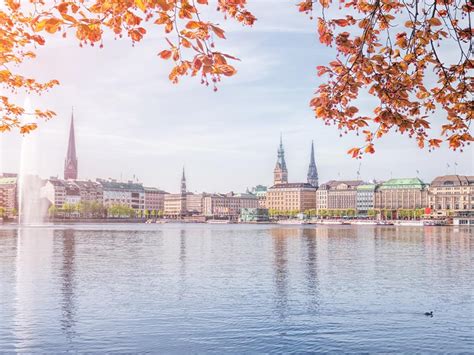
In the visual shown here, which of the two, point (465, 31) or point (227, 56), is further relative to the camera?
point (465, 31)

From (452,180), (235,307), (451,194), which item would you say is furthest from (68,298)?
(452,180)

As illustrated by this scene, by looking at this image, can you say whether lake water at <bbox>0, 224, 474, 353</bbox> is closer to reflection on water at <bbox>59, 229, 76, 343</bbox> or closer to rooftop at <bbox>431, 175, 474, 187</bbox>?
reflection on water at <bbox>59, 229, 76, 343</bbox>

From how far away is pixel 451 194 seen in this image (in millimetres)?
190000

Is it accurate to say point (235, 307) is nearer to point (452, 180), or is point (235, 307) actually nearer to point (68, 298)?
point (68, 298)

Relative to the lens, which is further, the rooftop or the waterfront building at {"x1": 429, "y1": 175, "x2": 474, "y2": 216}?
the rooftop

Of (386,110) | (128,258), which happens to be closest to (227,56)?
(386,110)

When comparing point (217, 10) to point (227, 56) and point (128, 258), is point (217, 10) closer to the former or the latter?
point (227, 56)

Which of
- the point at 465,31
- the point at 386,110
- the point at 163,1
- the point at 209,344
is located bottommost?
the point at 209,344

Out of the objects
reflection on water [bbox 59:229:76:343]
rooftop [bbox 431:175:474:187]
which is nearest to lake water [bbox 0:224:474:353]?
reflection on water [bbox 59:229:76:343]

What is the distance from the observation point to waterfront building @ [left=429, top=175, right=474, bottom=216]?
615ft

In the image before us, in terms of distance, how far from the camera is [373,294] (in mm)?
23797

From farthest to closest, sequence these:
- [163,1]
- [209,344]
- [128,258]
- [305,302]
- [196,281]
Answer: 1. [128,258]
2. [196,281]
3. [305,302]
4. [209,344]
5. [163,1]

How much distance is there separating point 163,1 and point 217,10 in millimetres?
1170

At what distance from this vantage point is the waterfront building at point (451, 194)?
18750 centimetres
